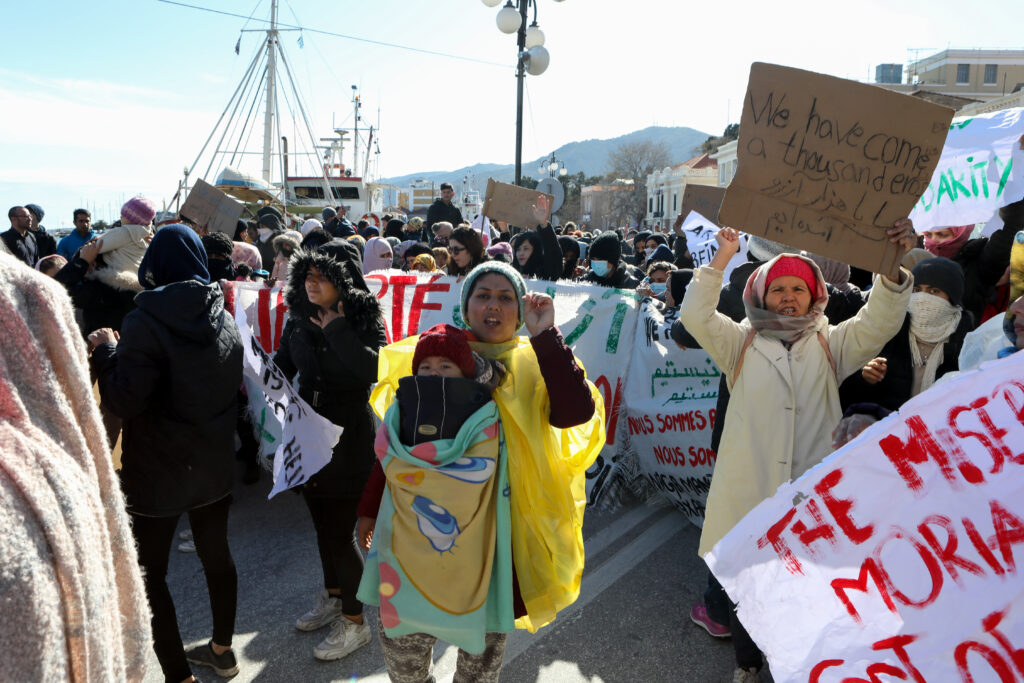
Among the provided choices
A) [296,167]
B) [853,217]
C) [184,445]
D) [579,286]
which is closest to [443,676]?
[184,445]

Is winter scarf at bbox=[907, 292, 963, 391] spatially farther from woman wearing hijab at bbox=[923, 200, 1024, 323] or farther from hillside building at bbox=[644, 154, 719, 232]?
hillside building at bbox=[644, 154, 719, 232]

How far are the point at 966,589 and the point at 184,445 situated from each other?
2705mm

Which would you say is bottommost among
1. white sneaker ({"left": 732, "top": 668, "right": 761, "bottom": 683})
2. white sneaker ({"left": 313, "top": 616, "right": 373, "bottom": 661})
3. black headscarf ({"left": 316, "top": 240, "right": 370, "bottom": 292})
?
white sneaker ({"left": 313, "top": 616, "right": 373, "bottom": 661})

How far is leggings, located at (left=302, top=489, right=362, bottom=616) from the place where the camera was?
3.36 meters

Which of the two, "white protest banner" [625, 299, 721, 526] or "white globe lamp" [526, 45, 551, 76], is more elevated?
"white globe lamp" [526, 45, 551, 76]

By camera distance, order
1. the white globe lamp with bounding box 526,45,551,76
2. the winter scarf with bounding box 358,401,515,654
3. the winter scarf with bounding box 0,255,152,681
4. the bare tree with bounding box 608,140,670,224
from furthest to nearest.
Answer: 1. the bare tree with bounding box 608,140,670,224
2. the white globe lamp with bounding box 526,45,551,76
3. the winter scarf with bounding box 358,401,515,654
4. the winter scarf with bounding box 0,255,152,681

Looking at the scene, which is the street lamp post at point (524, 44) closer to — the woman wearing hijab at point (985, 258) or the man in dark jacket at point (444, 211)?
the man in dark jacket at point (444, 211)

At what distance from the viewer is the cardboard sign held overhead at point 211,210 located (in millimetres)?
7324

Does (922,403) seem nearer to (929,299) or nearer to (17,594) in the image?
(929,299)

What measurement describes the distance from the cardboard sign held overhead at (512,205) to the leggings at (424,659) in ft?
17.7

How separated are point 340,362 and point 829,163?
215cm

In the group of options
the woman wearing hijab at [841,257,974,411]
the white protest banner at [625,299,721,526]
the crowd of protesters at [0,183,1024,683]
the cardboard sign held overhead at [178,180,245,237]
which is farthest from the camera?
the cardboard sign held overhead at [178,180,245,237]

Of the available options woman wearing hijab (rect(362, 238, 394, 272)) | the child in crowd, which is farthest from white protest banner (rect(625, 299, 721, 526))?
woman wearing hijab (rect(362, 238, 394, 272))

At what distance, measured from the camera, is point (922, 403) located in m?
1.78
